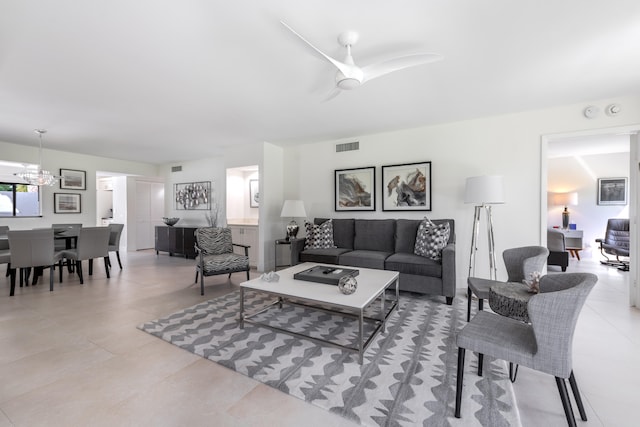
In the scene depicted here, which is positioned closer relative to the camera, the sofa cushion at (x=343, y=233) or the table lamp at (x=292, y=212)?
the sofa cushion at (x=343, y=233)

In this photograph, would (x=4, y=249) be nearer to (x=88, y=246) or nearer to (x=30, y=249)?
(x=30, y=249)

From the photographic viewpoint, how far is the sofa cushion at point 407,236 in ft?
13.4

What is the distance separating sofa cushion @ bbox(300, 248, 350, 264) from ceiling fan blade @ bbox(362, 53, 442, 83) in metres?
2.57

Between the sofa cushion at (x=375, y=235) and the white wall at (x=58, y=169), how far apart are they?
619 centimetres

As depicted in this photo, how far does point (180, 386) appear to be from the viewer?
1.79 meters

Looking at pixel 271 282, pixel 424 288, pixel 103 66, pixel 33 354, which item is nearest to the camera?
pixel 33 354

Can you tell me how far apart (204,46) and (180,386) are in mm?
2476

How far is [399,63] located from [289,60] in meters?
0.97

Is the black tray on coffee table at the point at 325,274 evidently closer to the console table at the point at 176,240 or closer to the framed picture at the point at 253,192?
the framed picture at the point at 253,192

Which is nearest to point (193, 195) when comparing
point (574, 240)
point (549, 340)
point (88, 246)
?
point (88, 246)

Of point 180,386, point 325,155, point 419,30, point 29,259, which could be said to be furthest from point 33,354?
point 325,155

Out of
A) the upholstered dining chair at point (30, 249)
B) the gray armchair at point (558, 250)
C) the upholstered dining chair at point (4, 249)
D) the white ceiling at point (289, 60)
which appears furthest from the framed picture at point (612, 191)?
the upholstered dining chair at point (4, 249)

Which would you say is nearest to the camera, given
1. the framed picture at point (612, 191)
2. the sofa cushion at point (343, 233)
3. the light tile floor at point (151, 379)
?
the light tile floor at point (151, 379)

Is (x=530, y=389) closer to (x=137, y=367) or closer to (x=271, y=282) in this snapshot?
(x=271, y=282)
